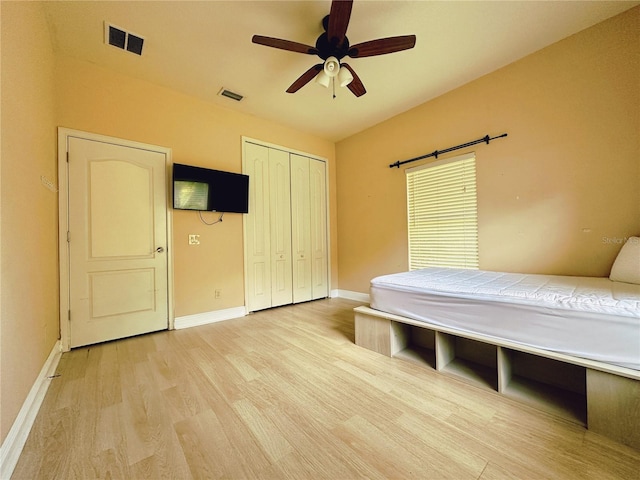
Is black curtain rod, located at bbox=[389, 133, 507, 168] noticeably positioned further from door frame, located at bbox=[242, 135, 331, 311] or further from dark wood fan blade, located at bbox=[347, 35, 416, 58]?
dark wood fan blade, located at bbox=[347, 35, 416, 58]

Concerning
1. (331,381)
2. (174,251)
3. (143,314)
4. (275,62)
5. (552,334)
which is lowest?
(331,381)

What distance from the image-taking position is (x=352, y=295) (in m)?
4.50

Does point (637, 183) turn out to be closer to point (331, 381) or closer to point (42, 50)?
point (331, 381)

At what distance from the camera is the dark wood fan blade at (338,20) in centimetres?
163

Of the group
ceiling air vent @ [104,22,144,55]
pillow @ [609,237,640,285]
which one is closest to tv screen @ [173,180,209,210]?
ceiling air vent @ [104,22,144,55]

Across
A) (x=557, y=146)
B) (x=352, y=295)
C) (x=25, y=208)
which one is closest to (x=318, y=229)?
(x=352, y=295)

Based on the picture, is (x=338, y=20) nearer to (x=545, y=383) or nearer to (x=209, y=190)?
(x=209, y=190)

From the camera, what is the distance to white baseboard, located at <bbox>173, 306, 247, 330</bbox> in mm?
3005

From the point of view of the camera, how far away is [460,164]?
309 centimetres

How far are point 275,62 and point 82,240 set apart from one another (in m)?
2.73

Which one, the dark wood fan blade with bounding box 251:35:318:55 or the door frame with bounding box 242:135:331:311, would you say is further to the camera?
the door frame with bounding box 242:135:331:311

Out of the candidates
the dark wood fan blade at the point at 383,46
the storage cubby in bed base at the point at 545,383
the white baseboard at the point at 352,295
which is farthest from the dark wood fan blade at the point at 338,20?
the white baseboard at the point at 352,295

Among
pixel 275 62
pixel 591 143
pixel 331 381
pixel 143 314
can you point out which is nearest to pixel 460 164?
pixel 591 143

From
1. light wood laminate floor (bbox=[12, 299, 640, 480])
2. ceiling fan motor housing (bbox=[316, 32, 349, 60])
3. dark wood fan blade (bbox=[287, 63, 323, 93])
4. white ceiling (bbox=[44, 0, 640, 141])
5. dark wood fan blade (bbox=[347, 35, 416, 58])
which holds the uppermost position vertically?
white ceiling (bbox=[44, 0, 640, 141])
